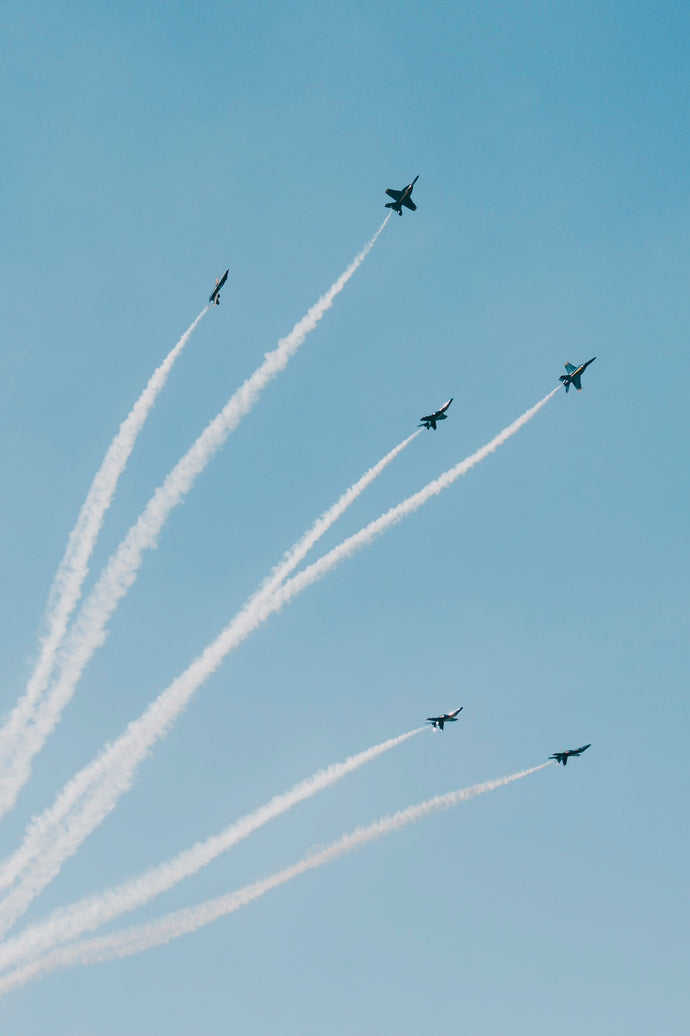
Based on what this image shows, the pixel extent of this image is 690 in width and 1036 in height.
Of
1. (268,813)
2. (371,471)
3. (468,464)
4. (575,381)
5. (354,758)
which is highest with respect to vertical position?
(575,381)

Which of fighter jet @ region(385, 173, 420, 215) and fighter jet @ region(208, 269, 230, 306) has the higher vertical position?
fighter jet @ region(385, 173, 420, 215)

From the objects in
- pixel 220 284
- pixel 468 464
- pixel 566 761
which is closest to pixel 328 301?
pixel 220 284

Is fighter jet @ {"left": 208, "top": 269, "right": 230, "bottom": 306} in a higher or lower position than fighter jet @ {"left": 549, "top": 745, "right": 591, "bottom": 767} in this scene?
higher

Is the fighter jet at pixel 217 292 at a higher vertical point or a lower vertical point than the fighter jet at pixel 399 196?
lower

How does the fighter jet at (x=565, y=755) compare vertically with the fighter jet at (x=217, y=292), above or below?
below

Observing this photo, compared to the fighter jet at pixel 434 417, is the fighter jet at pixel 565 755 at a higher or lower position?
lower

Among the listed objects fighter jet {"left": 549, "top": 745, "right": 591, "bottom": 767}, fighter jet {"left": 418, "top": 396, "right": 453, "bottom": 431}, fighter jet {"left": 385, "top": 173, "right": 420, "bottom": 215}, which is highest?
fighter jet {"left": 385, "top": 173, "right": 420, "bottom": 215}

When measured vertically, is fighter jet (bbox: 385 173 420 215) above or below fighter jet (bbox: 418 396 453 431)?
above

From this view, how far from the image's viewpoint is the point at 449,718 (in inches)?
3922

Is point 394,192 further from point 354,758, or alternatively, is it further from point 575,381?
point 354,758

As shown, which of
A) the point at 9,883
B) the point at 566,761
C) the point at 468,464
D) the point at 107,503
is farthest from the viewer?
the point at 566,761

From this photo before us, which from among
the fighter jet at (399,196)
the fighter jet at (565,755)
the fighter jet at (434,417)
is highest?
the fighter jet at (399,196)

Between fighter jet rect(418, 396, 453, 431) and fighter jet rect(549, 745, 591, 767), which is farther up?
fighter jet rect(418, 396, 453, 431)

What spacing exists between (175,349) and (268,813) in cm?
5185
